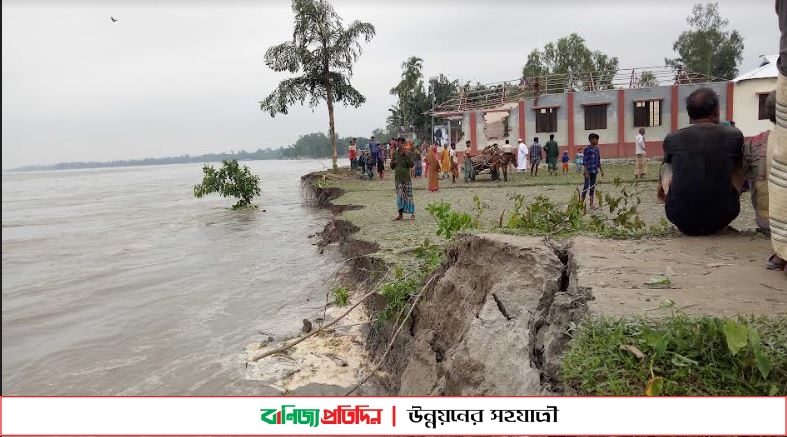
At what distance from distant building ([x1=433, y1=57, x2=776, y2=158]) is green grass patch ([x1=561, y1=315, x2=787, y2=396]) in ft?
72.0

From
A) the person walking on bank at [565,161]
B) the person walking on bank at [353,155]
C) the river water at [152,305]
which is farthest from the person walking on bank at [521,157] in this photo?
the river water at [152,305]

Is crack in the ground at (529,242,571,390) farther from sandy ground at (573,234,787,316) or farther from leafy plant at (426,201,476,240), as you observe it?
leafy plant at (426,201,476,240)

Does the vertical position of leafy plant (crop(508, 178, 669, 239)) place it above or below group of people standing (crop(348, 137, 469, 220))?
below

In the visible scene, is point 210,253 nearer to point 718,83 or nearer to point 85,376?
point 85,376

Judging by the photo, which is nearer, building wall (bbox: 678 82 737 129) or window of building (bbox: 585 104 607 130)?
building wall (bbox: 678 82 737 129)

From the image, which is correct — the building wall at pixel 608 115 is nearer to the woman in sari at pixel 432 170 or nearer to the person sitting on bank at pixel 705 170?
the woman in sari at pixel 432 170

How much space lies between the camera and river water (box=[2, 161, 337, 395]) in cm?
484

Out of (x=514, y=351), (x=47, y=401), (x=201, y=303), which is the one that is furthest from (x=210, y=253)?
(x=514, y=351)

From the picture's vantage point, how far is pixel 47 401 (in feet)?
8.76

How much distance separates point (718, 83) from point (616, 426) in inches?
967

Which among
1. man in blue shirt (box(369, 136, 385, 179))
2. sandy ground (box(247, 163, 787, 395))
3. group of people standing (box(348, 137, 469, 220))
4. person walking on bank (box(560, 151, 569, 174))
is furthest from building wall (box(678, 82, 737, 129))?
sandy ground (box(247, 163, 787, 395))

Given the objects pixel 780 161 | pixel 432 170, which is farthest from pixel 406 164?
pixel 780 161

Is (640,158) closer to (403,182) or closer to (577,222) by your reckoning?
(403,182)

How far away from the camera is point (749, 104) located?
21.4 meters
